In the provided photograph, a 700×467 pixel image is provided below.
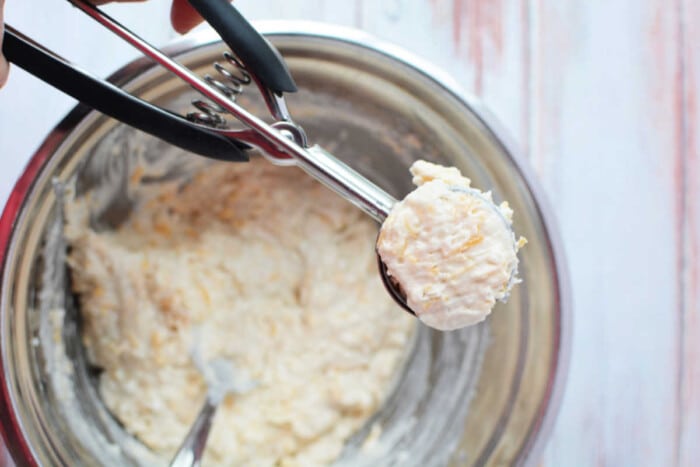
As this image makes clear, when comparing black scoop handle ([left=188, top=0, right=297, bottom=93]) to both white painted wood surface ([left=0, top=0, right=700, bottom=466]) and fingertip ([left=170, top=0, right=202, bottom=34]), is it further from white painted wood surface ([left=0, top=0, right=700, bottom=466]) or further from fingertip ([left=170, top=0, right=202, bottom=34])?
white painted wood surface ([left=0, top=0, right=700, bottom=466])

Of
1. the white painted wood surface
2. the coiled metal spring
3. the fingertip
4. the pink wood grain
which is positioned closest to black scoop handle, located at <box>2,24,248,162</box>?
the coiled metal spring

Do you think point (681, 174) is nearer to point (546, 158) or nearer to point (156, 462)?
point (546, 158)

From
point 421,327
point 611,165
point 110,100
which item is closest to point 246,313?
point 421,327

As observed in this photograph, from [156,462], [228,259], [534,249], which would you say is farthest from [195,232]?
[534,249]

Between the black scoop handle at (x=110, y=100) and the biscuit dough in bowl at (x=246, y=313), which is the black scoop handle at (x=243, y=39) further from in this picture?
the biscuit dough in bowl at (x=246, y=313)

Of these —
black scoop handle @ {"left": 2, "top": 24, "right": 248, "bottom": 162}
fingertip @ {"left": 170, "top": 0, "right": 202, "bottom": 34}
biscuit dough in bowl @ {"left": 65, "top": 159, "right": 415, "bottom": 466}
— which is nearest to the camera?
black scoop handle @ {"left": 2, "top": 24, "right": 248, "bottom": 162}

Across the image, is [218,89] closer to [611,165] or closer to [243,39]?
[243,39]

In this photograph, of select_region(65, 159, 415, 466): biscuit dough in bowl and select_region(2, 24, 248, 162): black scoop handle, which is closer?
select_region(2, 24, 248, 162): black scoop handle
